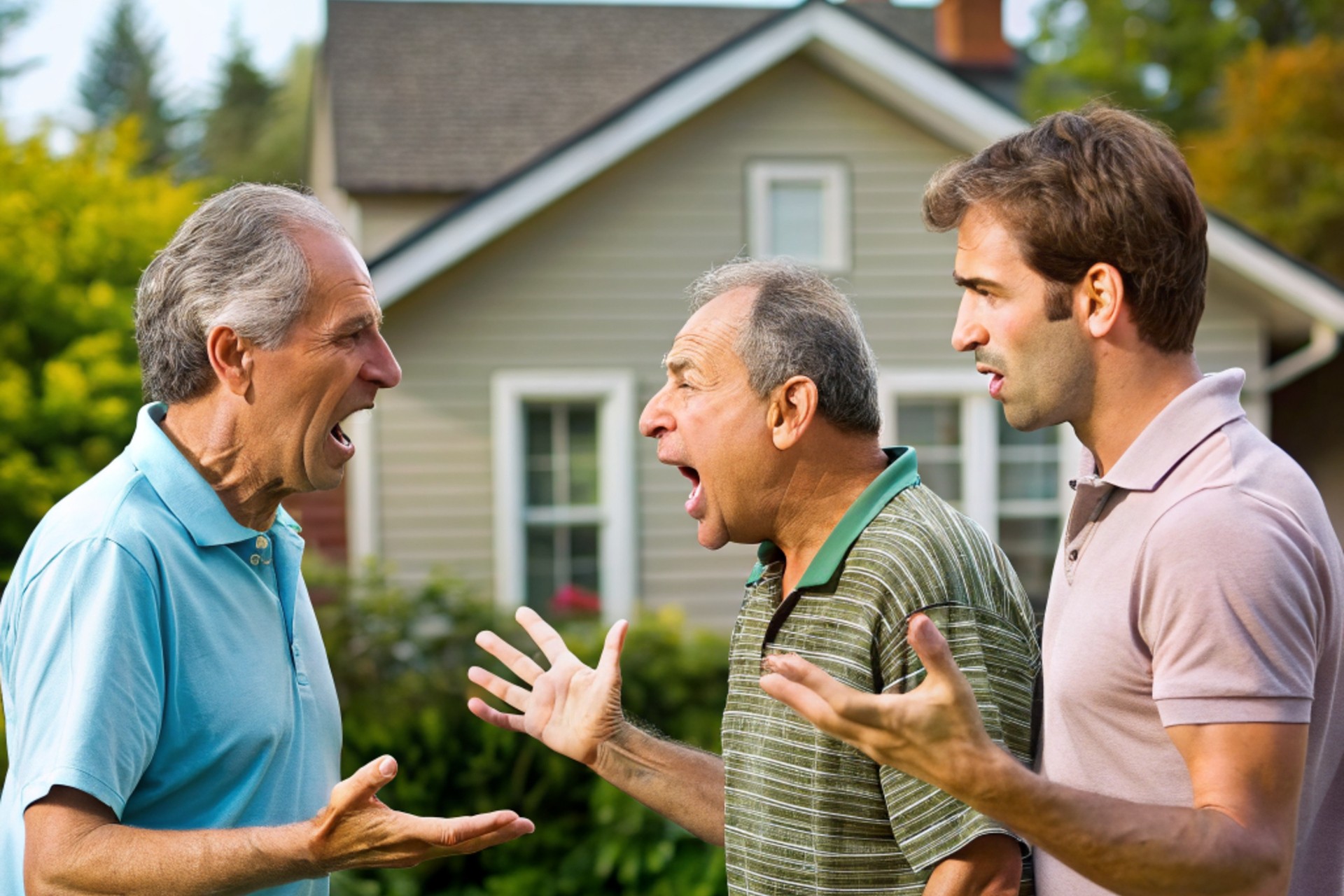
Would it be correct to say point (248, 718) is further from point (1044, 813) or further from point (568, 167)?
point (568, 167)

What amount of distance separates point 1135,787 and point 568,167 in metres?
8.30

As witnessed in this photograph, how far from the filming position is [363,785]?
204 cm

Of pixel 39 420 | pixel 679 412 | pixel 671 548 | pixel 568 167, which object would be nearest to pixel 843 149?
pixel 568 167

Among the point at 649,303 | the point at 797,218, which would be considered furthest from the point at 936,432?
the point at 649,303

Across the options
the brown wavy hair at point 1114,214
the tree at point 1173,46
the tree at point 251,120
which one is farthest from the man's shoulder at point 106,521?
the tree at point 251,120

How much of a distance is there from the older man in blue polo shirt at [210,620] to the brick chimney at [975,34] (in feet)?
56.6

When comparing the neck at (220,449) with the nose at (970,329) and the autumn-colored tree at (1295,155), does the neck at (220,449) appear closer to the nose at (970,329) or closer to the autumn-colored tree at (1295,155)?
the nose at (970,329)

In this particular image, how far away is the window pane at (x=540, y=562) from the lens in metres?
10.2

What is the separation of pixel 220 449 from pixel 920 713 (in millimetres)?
1486

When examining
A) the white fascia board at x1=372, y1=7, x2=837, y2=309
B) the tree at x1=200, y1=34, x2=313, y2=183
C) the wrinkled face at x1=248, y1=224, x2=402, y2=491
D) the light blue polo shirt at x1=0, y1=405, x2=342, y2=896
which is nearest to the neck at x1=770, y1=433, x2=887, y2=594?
the wrinkled face at x1=248, y1=224, x2=402, y2=491

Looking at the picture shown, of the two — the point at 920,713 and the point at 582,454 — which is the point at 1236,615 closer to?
the point at 920,713

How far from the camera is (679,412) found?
8.75ft

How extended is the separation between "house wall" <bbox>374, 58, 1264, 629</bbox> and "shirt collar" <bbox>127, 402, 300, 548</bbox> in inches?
286

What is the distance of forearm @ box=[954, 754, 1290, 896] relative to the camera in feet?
5.72
